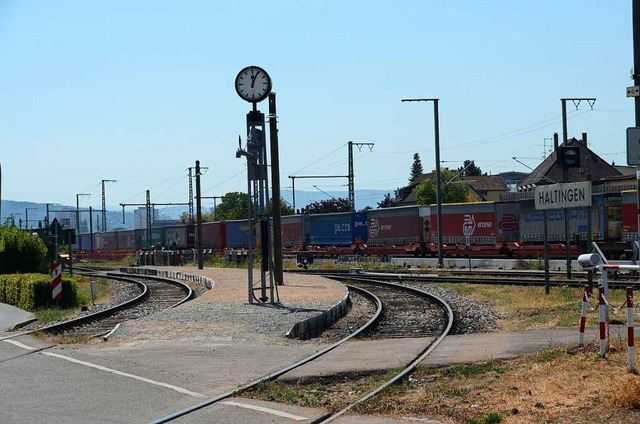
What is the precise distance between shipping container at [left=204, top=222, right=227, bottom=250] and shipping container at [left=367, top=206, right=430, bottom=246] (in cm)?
2384

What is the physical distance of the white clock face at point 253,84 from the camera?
23.0m

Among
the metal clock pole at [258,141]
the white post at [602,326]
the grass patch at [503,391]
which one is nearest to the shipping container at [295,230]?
the metal clock pole at [258,141]

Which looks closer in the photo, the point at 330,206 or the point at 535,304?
the point at 535,304

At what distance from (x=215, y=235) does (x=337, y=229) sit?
22.7 metres

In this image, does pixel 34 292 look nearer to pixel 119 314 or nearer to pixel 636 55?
Answer: pixel 119 314

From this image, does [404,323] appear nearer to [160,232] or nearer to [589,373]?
[589,373]

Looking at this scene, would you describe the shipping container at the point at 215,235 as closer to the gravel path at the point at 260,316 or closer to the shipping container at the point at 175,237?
the shipping container at the point at 175,237

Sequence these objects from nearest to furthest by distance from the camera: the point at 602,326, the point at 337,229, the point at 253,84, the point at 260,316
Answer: the point at 602,326 < the point at 260,316 < the point at 253,84 < the point at 337,229

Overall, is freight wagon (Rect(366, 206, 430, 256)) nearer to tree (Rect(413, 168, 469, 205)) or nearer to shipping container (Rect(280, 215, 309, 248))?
shipping container (Rect(280, 215, 309, 248))

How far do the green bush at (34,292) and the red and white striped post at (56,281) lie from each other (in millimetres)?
825

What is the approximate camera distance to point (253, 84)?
75.6ft

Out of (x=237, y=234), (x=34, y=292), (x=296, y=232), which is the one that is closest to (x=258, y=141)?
(x=34, y=292)

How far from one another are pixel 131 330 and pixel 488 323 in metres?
7.46

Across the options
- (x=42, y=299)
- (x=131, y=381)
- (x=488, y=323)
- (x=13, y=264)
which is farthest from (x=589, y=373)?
(x=13, y=264)
